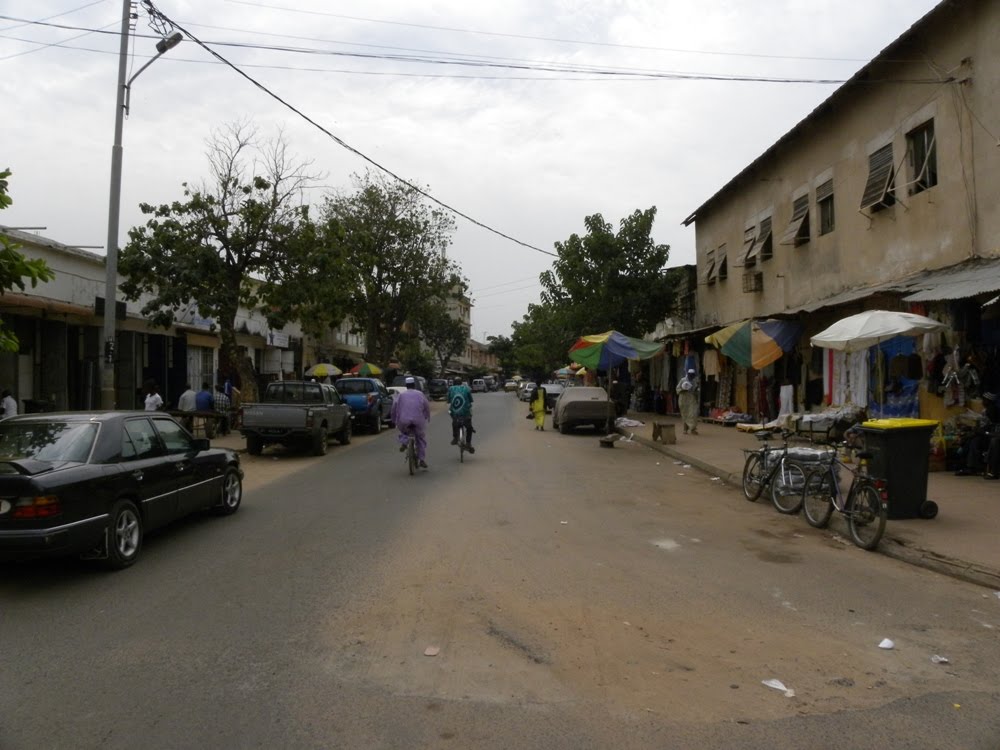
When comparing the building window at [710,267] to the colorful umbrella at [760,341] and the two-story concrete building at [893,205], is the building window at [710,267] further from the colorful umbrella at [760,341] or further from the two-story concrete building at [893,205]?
the colorful umbrella at [760,341]

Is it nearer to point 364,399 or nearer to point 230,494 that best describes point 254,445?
point 364,399

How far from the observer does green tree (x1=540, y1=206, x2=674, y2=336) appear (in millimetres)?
29844

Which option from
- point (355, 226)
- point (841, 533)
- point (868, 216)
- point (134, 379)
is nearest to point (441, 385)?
point (355, 226)

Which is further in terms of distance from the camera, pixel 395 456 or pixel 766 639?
pixel 395 456

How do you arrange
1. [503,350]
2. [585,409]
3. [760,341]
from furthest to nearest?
[503,350]
[585,409]
[760,341]

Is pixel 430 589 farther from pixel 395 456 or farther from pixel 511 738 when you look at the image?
pixel 395 456

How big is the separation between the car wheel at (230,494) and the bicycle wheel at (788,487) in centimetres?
706

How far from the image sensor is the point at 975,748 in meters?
3.70

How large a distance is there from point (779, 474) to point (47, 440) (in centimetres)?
853

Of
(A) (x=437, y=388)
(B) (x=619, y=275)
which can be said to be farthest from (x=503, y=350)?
(B) (x=619, y=275)

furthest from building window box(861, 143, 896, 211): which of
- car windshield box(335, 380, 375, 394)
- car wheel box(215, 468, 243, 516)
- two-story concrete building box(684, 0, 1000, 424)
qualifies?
car windshield box(335, 380, 375, 394)

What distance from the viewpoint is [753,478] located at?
11.2m

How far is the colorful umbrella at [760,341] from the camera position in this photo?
1848 cm

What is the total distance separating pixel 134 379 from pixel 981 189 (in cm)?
2244
